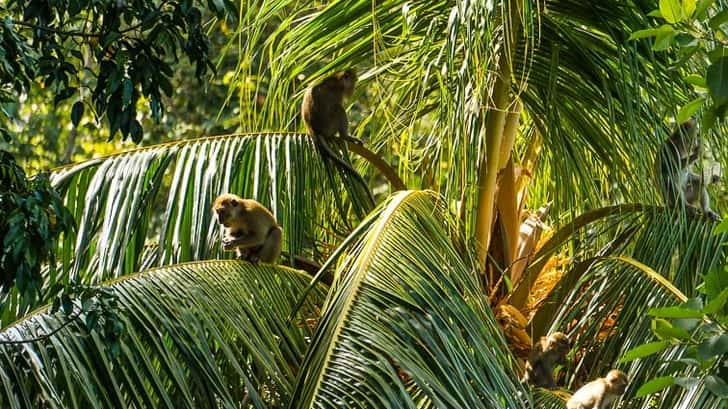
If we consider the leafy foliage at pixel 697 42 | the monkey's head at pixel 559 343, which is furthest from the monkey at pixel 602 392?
the leafy foliage at pixel 697 42

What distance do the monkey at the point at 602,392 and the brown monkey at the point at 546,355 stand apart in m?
0.40

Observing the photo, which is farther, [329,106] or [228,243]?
[329,106]

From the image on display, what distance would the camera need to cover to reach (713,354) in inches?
127

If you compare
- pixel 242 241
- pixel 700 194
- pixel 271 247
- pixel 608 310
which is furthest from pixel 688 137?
pixel 242 241

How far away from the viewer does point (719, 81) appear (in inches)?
129

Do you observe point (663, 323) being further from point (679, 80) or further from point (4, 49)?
point (679, 80)

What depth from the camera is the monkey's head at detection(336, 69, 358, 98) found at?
7830 millimetres

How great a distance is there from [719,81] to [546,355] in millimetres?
2921

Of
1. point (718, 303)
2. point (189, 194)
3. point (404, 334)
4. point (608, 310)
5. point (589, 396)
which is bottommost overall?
point (589, 396)

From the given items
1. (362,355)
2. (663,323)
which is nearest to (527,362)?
→ (362,355)

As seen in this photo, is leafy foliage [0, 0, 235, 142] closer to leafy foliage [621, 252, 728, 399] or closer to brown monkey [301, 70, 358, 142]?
leafy foliage [621, 252, 728, 399]

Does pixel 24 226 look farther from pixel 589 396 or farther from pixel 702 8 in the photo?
pixel 589 396

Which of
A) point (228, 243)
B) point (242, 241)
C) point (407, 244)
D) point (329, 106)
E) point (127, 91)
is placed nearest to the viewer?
point (127, 91)

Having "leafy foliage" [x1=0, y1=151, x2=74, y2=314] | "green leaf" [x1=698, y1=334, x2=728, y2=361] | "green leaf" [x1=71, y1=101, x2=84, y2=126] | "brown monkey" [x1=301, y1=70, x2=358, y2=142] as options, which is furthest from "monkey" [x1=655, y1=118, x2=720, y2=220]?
"leafy foliage" [x1=0, y1=151, x2=74, y2=314]
